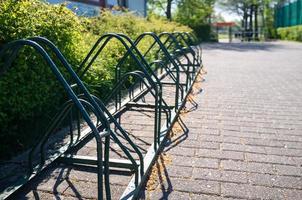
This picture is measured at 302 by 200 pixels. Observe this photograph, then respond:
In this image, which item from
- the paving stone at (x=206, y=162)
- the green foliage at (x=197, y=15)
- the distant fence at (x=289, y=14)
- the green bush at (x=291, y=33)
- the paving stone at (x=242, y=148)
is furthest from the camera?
the distant fence at (x=289, y=14)

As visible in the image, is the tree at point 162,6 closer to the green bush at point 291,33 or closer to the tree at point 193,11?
the tree at point 193,11

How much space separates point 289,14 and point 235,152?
33.7 m

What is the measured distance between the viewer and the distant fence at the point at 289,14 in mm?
30891

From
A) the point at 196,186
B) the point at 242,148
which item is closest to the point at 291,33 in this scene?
the point at 242,148

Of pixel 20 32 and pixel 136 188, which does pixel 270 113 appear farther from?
pixel 20 32

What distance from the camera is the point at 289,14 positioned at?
33906mm

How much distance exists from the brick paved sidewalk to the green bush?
22427mm

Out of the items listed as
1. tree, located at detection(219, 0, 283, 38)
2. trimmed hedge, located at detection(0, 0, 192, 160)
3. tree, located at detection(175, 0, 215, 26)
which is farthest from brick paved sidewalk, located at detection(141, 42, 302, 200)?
tree, located at detection(219, 0, 283, 38)

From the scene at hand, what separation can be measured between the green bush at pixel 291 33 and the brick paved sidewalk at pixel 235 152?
22.4 meters

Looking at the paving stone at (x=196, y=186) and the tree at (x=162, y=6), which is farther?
the tree at (x=162, y=6)

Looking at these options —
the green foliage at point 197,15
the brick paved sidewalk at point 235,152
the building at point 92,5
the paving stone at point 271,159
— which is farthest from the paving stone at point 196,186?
the green foliage at point 197,15

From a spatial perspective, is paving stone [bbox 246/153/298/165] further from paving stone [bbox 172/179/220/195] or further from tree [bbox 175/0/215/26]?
tree [bbox 175/0/215/26]

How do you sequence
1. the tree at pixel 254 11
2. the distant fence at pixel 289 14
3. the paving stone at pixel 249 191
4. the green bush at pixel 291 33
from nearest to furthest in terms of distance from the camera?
the paving stone at pixel 249 191 → the green bush at pixel 291 33 → the distant fence at pixel 289 14 → the tree at pixel 254 11

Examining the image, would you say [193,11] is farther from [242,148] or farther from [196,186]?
[196,186]
